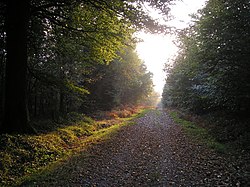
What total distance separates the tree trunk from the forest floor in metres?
3.41

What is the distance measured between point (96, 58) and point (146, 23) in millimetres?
4206

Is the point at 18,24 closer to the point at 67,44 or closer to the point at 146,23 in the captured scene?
the point at 67,44

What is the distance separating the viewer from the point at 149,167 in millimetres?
8055

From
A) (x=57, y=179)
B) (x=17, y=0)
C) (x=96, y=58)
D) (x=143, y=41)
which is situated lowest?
(x=57, y=179)

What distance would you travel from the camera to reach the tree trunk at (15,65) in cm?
990

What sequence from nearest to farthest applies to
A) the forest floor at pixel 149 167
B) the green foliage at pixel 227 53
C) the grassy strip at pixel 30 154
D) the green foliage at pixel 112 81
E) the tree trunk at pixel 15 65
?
the forest floor at pixel 149 167
the grassy strip at pixel 30 154
the tree trunk at pixel 15 65
the green foliage at pixel 227 53
the green foliage at pixel 112 81

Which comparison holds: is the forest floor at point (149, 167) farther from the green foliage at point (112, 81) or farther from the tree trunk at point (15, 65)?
the green foliage at point (112, 81)

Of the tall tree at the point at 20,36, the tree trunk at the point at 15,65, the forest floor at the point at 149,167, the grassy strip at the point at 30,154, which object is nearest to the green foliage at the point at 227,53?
the tall tree at the point at 20,36

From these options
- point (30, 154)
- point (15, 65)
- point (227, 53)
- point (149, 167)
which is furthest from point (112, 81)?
point (149, 167)

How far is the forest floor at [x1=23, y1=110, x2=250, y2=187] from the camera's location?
21.9 feet

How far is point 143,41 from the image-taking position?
12492 mm

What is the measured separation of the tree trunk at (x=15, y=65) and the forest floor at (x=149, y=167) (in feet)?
11.2

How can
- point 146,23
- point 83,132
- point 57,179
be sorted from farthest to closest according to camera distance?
point 83,132
point 146,23
point 57,179

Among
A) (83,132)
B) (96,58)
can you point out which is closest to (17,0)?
(96,58)
